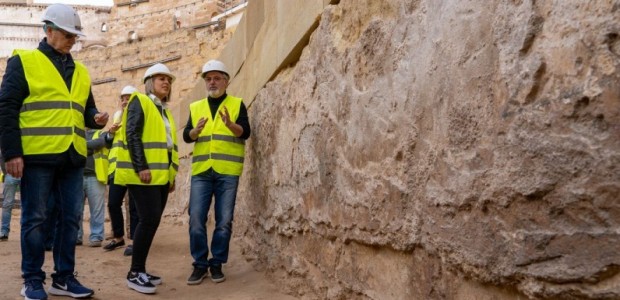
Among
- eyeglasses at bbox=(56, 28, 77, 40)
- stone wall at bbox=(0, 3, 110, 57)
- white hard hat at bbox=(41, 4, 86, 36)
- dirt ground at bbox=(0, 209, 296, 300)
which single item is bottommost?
dirt ground at bbox=(0, 209, 296, 300)

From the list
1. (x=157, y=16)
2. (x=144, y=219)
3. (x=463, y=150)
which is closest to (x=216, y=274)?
(x=144, y=219)

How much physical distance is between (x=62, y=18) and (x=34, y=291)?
1.60 metres

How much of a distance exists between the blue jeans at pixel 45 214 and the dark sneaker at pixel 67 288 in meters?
0.03

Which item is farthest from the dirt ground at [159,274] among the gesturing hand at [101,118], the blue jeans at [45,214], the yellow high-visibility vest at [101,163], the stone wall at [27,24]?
the stone wall at [27,24]

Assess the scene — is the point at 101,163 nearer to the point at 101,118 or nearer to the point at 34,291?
the point at 101,118

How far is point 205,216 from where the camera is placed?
4.78 m

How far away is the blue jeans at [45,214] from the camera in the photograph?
3.64m

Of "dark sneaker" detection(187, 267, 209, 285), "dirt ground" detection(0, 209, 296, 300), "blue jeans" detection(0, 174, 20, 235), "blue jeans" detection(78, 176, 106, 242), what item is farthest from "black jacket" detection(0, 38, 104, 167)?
"blue jeans" detection(0, 174, 20, 235)

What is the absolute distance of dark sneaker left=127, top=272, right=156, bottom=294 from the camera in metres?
4.39

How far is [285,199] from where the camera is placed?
419 centimetres

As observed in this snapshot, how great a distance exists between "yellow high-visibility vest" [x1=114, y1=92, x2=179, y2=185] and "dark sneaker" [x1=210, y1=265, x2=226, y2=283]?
732mm

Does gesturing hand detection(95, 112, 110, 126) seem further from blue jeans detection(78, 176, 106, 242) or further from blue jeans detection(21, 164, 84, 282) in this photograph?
blue jeans detection(78, 176, 106, 242)

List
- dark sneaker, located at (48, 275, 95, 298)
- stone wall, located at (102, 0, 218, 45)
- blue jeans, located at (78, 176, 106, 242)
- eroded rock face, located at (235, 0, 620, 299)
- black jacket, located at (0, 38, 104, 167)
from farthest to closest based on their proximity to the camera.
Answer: stone wall, located at (102, 0, 218, 45) → blue jeans, located at (78, 176, 106, 242) → dark sneaker, located at (48, 275, 95, 298) → black jacket, located at (0, 38, 104, 167) → eroded rock face, located at (235, 0, 620, 299)

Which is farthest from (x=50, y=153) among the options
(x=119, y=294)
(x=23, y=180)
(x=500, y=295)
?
(x=500, y=295)
